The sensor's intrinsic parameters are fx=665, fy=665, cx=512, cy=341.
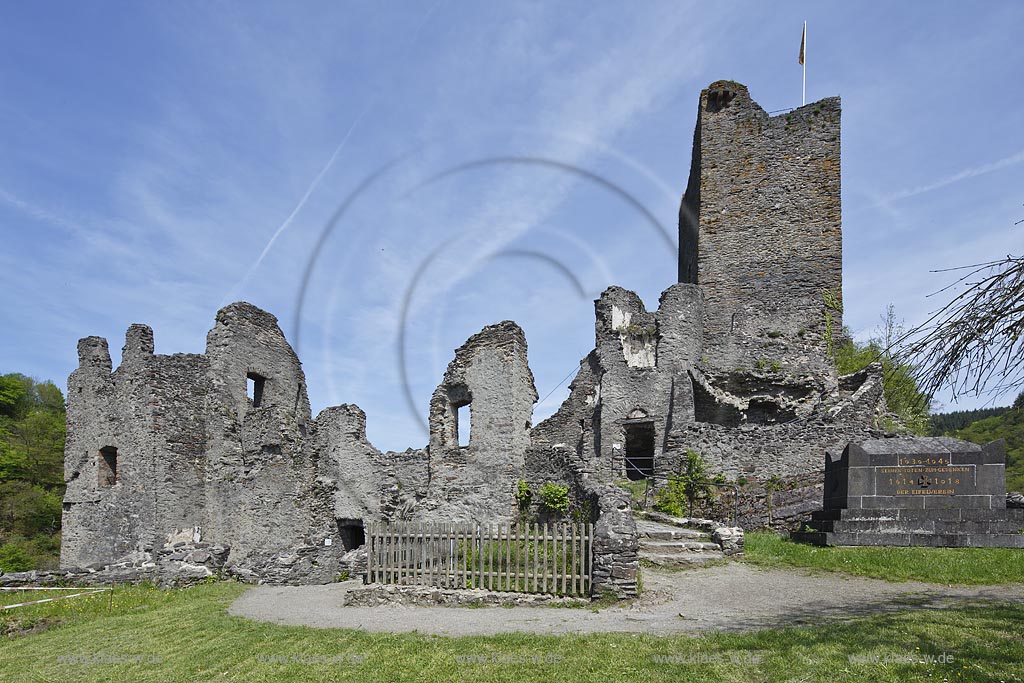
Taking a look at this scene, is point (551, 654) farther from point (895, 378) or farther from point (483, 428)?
point (895, 378)

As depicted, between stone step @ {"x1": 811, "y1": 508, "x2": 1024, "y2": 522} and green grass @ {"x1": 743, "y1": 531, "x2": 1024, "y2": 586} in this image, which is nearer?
green grass @ {"x1": 743, "y1": 531, "x2": 1024, "y2": 586}

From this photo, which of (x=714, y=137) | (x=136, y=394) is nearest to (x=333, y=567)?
(x=136, y=394)

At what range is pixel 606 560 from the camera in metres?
11.4

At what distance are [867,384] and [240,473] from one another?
21346 mm

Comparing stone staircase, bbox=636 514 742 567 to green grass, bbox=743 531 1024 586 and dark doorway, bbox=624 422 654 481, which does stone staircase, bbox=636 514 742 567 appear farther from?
dark doorway, bbox=624 422 654 481

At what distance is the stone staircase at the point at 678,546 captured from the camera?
546 inches

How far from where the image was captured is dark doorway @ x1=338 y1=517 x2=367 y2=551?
20428 mm

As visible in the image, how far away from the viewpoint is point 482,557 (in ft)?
39.6

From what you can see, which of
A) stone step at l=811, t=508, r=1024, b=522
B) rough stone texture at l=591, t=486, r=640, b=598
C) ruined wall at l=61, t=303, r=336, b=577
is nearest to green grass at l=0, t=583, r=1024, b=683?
rough stone texture at l=591, t=486, r=640, b=598

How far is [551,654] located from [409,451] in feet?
43.5

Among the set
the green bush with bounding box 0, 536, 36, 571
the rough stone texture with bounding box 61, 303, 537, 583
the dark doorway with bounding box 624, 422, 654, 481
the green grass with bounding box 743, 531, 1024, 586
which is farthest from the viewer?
the green bush with bounding box 0, 536, 36, 571

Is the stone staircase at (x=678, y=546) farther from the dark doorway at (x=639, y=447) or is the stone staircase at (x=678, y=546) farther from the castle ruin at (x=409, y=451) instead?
the dark doorway at (x=639, y=447)

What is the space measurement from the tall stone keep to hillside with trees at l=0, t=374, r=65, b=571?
31978 mm

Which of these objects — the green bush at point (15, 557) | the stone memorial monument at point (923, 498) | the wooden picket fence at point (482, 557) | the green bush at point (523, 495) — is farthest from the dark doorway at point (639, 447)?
the green bush at point (15, 557)
